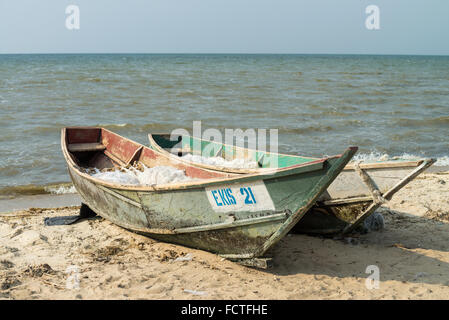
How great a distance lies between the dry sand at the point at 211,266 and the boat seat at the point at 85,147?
1812mm

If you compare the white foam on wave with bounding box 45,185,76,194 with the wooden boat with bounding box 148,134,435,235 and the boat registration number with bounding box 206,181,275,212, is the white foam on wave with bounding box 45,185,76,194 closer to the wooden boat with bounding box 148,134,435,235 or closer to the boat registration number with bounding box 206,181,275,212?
the wooden boat with bounding box 148,134,435,235

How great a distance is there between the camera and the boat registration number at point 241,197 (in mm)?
4348

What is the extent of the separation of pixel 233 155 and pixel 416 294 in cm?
362

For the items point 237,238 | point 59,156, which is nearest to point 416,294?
point 237,238

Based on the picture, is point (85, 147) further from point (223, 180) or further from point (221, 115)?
point (221, 115)

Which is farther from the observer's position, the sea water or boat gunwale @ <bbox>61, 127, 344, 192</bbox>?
the sea water

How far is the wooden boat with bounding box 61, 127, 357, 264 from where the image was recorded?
4168mm

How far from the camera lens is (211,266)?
4.91 meters

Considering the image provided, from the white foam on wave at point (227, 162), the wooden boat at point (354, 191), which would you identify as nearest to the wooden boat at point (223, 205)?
the wooden boat at point (354, 191)

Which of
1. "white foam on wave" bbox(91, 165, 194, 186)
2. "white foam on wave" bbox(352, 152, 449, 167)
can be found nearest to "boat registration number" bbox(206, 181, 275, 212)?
"white foam on wave" bbox(91, 165, 194, 186)

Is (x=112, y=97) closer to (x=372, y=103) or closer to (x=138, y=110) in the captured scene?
(x=138, y=110)

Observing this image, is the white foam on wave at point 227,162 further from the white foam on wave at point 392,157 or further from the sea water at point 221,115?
the white foam on wave at point 392,157
